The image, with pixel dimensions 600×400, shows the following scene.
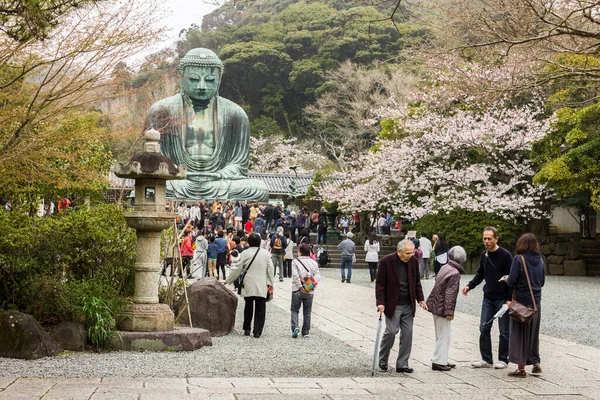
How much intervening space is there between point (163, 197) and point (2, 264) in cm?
191

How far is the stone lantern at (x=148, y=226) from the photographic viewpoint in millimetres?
8930

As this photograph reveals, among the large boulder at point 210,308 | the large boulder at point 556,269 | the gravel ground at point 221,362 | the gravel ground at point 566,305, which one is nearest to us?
the gravel ground at point 221,362

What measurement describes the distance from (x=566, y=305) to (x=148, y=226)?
349 inches

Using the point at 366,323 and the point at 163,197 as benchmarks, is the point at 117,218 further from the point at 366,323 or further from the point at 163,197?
the point at 366,323

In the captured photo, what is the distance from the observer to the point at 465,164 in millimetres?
24031

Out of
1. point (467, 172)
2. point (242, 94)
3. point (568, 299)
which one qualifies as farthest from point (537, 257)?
point (242, 94)

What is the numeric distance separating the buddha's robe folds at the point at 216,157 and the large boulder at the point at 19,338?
22.1 metres

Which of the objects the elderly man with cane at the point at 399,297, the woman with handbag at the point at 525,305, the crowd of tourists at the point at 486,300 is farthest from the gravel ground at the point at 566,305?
the elderly man with cane at the point at 399,297

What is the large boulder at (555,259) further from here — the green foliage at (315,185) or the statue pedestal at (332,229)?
the green foliage at (315,185)

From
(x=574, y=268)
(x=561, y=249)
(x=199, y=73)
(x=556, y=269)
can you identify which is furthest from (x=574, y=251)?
(x=199, y=73)

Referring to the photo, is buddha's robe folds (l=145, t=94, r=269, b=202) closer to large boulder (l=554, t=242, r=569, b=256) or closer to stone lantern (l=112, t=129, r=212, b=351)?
large boulder (l=554, t=242, r=569, b=256)

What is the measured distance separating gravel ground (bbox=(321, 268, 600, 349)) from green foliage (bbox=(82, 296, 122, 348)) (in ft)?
19.6

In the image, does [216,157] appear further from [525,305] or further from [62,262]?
[525,305]

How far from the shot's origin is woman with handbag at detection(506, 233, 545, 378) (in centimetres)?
742
